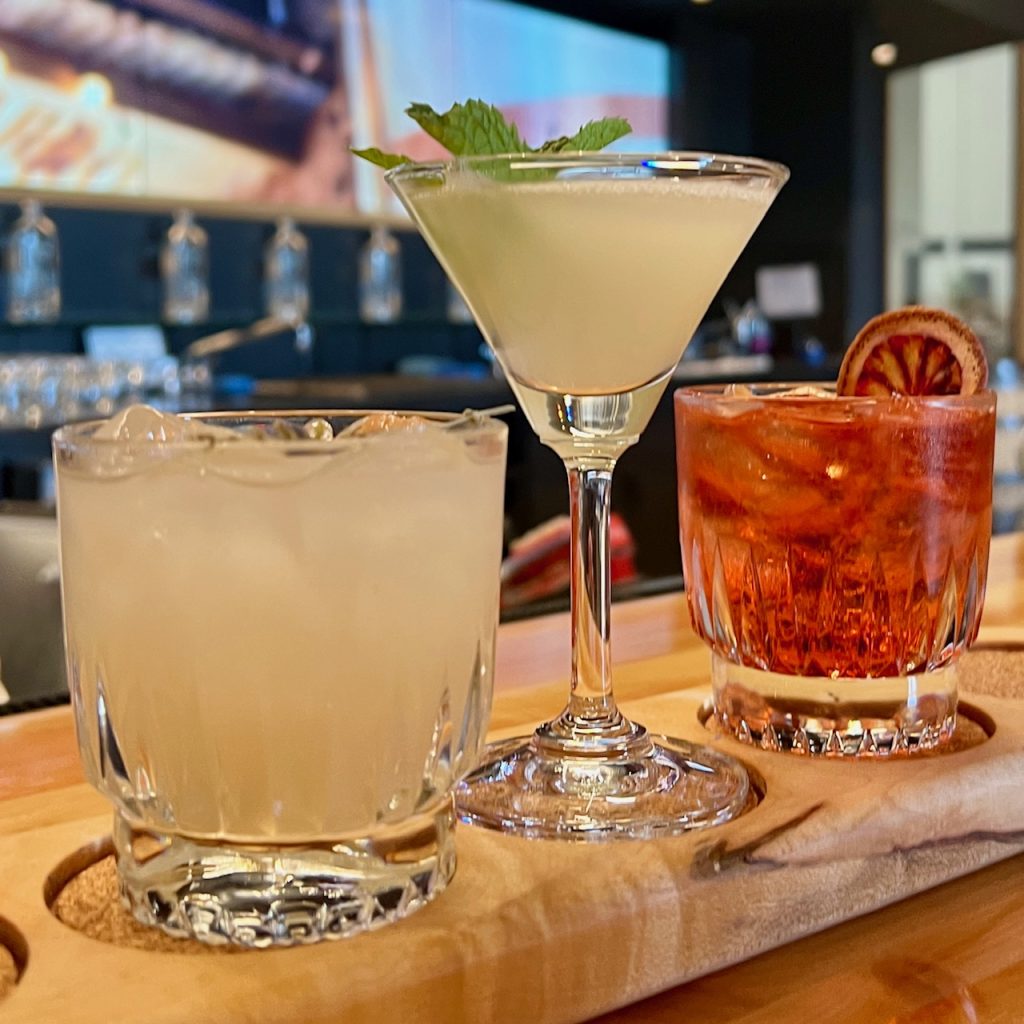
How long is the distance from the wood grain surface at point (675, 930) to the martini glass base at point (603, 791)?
2 centimetres

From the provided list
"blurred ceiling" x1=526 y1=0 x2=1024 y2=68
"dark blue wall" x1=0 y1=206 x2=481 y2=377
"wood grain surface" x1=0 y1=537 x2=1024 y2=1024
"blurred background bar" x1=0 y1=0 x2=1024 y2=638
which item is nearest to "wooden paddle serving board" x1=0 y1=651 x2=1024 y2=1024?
"wood grain surface" x1=0 y1=537 x2=1024 y2=1024

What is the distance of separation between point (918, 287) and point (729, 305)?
77cm

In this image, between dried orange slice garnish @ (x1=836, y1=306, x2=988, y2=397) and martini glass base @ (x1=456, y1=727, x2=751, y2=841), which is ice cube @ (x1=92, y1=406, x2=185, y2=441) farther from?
dried orange slice garnish @ (x1=836, y1=306, x2=988, y2=397)

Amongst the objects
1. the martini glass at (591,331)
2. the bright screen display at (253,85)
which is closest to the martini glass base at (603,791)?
the martini glass at (591,331)

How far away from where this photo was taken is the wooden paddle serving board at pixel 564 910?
42 cm

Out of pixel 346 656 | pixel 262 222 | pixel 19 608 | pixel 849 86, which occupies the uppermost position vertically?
pixel 849 86

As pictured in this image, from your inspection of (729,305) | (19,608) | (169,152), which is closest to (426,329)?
(169,152)

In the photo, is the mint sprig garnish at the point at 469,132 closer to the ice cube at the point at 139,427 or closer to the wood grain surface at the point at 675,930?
the ice cube at the point at 139,427

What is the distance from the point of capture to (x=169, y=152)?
11.8ft

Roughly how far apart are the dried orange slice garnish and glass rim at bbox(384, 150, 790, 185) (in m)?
0.13

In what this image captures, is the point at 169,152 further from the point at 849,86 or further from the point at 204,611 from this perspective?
the point at 204,611

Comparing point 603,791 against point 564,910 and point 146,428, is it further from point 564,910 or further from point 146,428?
point 146,428

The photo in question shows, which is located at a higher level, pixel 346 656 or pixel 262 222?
pixel 262 222

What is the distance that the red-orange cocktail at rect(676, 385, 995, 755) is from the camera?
654mm
